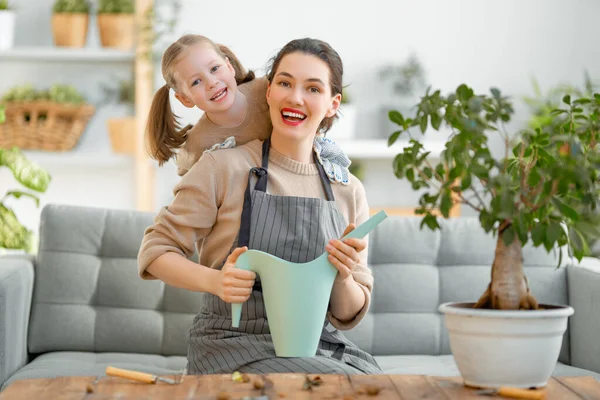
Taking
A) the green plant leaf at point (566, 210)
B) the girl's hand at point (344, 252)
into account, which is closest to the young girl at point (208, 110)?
the girl's hand at point (344, 252)

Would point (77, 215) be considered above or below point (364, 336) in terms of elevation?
above

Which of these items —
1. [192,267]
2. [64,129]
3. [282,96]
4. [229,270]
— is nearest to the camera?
[229,270]

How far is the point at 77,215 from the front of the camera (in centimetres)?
256

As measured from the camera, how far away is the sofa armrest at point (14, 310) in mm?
2213

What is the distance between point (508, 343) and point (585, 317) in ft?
4.13

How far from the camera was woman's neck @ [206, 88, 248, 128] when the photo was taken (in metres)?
2.03

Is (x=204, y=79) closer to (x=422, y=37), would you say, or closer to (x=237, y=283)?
(x=237, y=283)

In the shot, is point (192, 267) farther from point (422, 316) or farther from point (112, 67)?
point (112, 67)

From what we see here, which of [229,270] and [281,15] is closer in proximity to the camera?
[229,270]

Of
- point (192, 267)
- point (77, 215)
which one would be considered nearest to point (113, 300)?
point (77, 215)

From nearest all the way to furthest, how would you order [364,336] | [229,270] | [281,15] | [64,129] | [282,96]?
[229,270] → [282,96] → [364,336] → [64,129] → [281,15]

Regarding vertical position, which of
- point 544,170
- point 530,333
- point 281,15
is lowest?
point 530,333

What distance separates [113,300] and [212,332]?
0.70 m

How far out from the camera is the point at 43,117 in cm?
439
